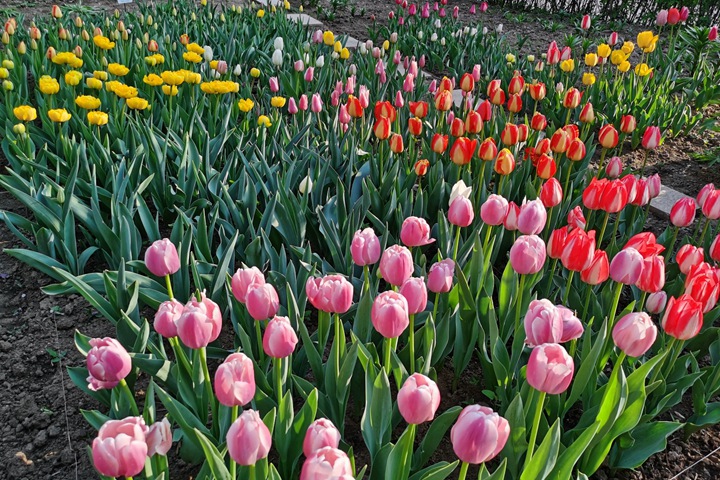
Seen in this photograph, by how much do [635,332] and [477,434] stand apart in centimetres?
51

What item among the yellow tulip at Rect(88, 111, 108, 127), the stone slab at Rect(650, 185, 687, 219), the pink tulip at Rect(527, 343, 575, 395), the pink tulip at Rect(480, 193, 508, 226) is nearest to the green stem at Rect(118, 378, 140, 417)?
the pink tulip at Rect(527, 343, 575, 395)

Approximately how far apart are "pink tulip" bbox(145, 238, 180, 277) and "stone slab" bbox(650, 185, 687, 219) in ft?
8.29

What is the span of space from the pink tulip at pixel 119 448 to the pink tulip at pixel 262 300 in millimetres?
429

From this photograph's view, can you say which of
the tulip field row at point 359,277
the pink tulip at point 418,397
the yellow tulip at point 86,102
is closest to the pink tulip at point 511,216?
the tulip field row at point 359,277

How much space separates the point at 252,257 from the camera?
2.30 m

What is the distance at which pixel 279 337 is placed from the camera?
1.31 m

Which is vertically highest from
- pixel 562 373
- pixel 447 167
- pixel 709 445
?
pixel 562 373

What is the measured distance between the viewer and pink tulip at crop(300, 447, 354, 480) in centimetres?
95

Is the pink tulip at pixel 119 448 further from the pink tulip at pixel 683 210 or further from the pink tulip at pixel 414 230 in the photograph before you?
the pink tulip at pixel 683 210

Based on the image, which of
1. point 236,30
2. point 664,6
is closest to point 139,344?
point 236,30

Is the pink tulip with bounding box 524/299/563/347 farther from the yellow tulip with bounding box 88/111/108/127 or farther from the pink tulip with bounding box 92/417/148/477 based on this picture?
the yellow tulip with bounding box 88/111/108/127

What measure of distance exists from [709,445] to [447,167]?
5.21 ft

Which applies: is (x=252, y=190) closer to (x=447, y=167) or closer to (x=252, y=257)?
(x=252, y=257)

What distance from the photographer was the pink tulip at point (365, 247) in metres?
1.67
